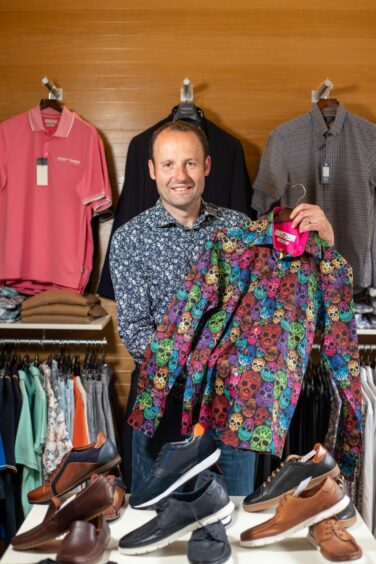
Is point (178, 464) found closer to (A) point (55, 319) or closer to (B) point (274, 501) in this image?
(B) point (274, 501)

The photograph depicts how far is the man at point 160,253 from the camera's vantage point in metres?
1.92

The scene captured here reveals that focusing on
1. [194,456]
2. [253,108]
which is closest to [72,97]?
[253,108]

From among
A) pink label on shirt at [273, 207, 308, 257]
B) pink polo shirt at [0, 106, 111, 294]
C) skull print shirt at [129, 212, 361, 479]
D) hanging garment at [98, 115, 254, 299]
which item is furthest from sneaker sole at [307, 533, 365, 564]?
pink polo shirt at [0, 106, 111, 294]

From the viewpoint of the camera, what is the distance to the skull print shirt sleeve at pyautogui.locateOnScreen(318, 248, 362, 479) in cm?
178

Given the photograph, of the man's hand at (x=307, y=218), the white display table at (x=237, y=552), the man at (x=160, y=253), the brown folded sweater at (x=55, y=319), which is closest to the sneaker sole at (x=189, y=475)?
the white display table at (x=237, y=552)

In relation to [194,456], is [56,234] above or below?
above

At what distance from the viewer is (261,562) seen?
4.16 feet

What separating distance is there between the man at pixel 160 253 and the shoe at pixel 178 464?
0.51 m

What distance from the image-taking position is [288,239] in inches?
71.5

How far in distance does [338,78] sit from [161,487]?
2496 millimetres

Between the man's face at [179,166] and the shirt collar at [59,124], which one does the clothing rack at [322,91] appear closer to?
the man's face at [179,166]

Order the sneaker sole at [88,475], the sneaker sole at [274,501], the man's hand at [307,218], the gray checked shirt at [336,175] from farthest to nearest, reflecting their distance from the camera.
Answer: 1. the gray checked shirt at [336,175]
2. the man's hand at [307,218]
3. the sneaker sole at [88,475]
4. the sneaker sole at [274,501]

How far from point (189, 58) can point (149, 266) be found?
1547mm

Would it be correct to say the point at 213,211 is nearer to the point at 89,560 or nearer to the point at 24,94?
the point at 89,560
